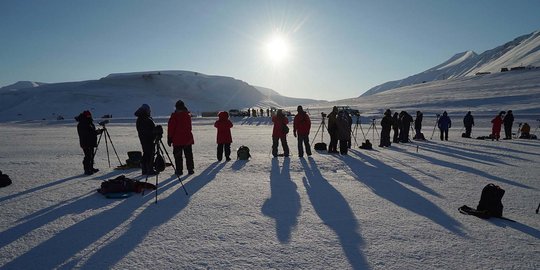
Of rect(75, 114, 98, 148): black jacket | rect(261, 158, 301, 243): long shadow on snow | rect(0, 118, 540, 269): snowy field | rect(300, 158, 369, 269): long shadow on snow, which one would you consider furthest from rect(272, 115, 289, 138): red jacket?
rect(75, 114, 98, 148): black jacket

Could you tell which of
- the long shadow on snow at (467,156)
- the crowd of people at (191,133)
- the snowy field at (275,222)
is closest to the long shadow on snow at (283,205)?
the snowy field at (275,222)

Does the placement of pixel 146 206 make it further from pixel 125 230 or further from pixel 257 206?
pixel 257 206

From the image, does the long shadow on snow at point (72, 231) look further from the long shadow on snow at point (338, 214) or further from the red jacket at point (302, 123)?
the red jacket at point (302, 123)

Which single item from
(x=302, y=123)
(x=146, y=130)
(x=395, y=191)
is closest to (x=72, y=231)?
(x=146, y=130)

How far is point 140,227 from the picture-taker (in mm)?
4855

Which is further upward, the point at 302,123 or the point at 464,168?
the point at 302,123

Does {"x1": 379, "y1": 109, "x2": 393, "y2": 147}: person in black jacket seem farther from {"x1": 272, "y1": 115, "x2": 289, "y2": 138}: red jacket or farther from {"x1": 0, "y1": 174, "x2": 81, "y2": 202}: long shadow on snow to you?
{"x1": 0, "y1": 174, "x2": 81, "y2": 202}: long shadow on snow

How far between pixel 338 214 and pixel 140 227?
3.15 metres

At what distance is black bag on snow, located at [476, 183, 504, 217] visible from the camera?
526 centimetres

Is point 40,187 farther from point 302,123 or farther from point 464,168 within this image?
point 464,168

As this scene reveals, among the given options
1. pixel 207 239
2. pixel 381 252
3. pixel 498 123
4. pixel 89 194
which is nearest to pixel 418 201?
pixel 381 252

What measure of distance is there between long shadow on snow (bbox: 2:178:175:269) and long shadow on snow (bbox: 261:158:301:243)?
7.96 feet

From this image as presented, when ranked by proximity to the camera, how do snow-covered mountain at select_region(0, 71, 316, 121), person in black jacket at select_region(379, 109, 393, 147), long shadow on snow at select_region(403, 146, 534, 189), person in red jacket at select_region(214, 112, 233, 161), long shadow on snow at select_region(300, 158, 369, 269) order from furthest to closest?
snow-covered mountain at select_region(0, 71, 316, 121)
person in black jacket at select_region(379, 109, 393, 147)
person in red jacket at select_region(214, 112, 233, 161)
long shadow on snow at select_region(403, 146, 534, 189)
long shadow on snow at select_region(300, 158, 369, 269)

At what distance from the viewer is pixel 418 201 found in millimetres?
6219
